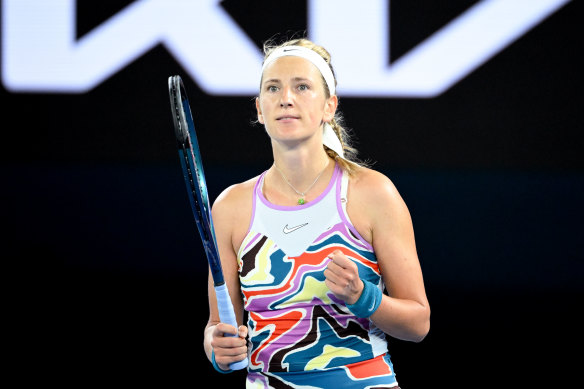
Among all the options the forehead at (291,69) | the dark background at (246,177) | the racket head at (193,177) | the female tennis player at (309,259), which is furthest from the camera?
the dark background at (246,177)

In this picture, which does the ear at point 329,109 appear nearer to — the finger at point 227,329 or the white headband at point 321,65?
the white headband at point 321,65

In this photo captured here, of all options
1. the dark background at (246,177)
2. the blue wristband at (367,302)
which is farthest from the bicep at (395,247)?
the dark background at (246,177)

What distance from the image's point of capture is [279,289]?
1.90 m

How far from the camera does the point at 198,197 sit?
182 cm

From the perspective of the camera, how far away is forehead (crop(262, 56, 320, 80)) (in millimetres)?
2001

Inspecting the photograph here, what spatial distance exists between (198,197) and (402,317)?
550 millimetres

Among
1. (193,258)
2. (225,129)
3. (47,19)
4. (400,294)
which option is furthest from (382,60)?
(400,294)

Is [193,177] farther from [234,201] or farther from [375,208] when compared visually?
[375,208]

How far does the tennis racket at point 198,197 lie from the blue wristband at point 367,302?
10.8 inches

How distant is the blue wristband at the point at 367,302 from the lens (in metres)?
1.75

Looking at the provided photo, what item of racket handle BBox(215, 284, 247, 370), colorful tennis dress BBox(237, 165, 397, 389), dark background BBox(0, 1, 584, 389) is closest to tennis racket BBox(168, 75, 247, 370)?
racket handle BBox(215, 284, 247, 370)

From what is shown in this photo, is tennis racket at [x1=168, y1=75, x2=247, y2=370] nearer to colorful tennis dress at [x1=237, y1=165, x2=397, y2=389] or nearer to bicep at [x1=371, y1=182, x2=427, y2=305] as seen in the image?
colorful tennis dress at [x1=237, y1=165, x2=397, y2=389]

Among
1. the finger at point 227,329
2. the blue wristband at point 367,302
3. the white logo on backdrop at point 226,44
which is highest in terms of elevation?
the white logo on backdrop at point 226,44

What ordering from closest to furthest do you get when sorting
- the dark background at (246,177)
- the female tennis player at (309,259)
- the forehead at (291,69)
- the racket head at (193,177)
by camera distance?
the racket head at (193,177)
the female tennis player at (309,259)
the forehead at (291,69)
the dark background at (246,177)
